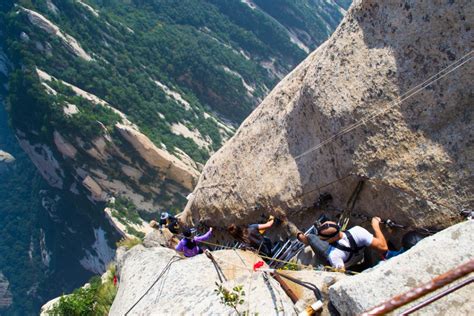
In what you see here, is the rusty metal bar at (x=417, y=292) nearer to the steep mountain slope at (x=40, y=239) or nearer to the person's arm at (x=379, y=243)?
the person's arm at (x=379, y=243)

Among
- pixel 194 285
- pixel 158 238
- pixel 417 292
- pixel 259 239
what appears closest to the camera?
pixel 417 292

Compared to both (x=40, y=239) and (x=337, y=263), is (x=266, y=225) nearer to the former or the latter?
(x=337, y=263)

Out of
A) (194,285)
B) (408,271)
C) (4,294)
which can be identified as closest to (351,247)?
(408,271)

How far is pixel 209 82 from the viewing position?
92188 millimetres

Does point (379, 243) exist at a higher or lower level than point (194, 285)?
higher

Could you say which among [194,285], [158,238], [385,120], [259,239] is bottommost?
[158,238]

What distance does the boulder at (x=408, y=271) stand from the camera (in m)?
4.06

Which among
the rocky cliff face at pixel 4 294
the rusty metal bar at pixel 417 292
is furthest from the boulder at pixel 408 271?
the rocky cliff face at pixel 4 294

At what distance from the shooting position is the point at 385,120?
6.26m

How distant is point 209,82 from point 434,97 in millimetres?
88228

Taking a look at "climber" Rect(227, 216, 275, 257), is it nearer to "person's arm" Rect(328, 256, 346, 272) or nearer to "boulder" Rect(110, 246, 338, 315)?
"boulder" Rect(110, 246, 338, 315)

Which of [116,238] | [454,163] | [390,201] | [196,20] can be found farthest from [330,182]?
[196,20]

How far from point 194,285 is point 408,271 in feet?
10.9

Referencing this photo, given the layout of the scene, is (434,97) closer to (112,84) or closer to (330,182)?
(330,182)
